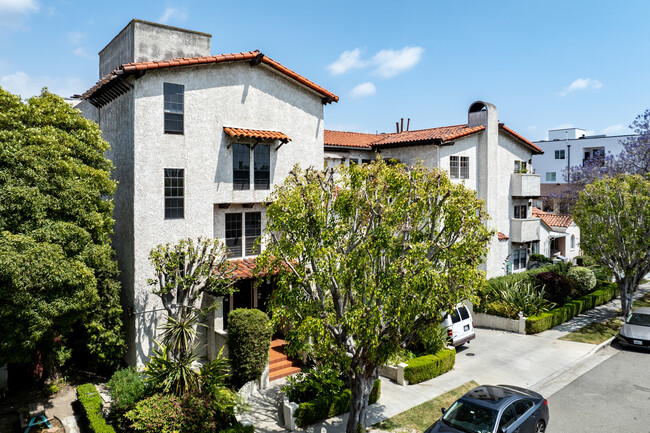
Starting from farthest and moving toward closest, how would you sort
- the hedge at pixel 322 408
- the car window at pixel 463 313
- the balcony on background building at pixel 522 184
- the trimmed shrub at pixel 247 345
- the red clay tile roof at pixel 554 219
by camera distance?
the red clay tile roof at pixel 554 219 → the balcony on background building at pixel 522 184 → the car window at pixel 463 313 → the trimmed shrub at pixel 247 345 → the hedge at pixel 322 408

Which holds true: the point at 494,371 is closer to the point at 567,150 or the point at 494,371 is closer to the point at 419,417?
the point at 419,417

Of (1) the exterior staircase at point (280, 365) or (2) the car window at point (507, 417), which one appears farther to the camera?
(1) the exterior staircase at point (280, 365)

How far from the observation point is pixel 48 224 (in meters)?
12.4

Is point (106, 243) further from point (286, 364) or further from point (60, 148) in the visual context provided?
point (286, 364)

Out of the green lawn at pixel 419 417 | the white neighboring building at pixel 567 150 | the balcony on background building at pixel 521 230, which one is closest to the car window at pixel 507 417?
the green lawn at pixel 419 417

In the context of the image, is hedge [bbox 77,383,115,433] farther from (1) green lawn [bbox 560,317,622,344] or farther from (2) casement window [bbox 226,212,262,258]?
(1) green lawn [bbox 560,317,622,344]

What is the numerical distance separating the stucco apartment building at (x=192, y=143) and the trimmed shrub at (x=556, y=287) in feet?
49.3

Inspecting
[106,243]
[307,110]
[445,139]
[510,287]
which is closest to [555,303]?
[510,287]

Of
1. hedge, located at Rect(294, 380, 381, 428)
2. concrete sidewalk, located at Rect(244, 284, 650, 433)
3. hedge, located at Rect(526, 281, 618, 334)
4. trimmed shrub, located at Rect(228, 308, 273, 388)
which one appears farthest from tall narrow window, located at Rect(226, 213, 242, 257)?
hedge, located at Rect(526, 281, 618, 334)

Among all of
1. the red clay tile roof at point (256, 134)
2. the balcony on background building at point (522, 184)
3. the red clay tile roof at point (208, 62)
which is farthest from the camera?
the balcony on background building at point (522, 184)

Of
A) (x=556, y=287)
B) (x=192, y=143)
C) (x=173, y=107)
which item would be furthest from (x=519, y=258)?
(x=173, y=107)

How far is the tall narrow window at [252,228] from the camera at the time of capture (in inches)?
738

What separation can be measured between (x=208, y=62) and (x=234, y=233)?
6747 millimetres

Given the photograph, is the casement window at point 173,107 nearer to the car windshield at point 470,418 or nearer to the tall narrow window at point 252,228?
the tall narrow window at point 252,228
